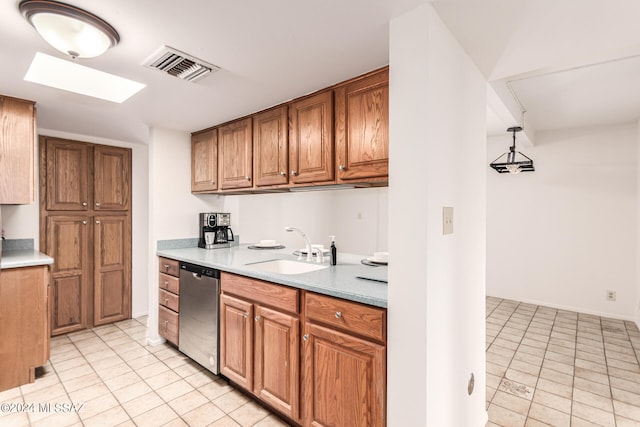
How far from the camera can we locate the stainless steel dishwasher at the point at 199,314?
2365 mm

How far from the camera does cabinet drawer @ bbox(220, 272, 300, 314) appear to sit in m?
1.81

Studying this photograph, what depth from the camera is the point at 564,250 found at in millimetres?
4160

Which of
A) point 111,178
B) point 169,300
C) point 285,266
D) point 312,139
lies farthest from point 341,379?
point 111,178

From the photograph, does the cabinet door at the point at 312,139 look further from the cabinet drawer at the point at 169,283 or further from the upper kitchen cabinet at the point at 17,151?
the upper kitchen cabinet at the point at 17,151

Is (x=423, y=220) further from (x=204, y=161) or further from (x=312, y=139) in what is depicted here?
(x=204, y=161)

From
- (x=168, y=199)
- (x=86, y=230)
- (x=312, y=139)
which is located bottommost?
(x=86, y=230)

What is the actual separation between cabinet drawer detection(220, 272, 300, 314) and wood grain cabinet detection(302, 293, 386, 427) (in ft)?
0.40

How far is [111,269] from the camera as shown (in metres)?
3.64

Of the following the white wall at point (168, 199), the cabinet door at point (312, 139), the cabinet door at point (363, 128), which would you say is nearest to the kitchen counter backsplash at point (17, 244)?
the white wall at point (168, 199)

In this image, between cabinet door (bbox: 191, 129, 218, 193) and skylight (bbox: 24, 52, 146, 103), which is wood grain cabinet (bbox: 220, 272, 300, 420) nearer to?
cabinet door (bbox: 191, 129, 218, 193)

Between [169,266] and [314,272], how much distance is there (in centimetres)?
161

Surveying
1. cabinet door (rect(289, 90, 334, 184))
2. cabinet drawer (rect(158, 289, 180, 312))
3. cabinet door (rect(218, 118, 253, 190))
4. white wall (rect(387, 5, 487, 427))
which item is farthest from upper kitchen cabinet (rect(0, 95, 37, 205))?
white wall (rect(387, 5, 487, 427))

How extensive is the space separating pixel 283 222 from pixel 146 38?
195 cm

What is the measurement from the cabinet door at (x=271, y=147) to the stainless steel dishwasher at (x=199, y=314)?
846 mm
